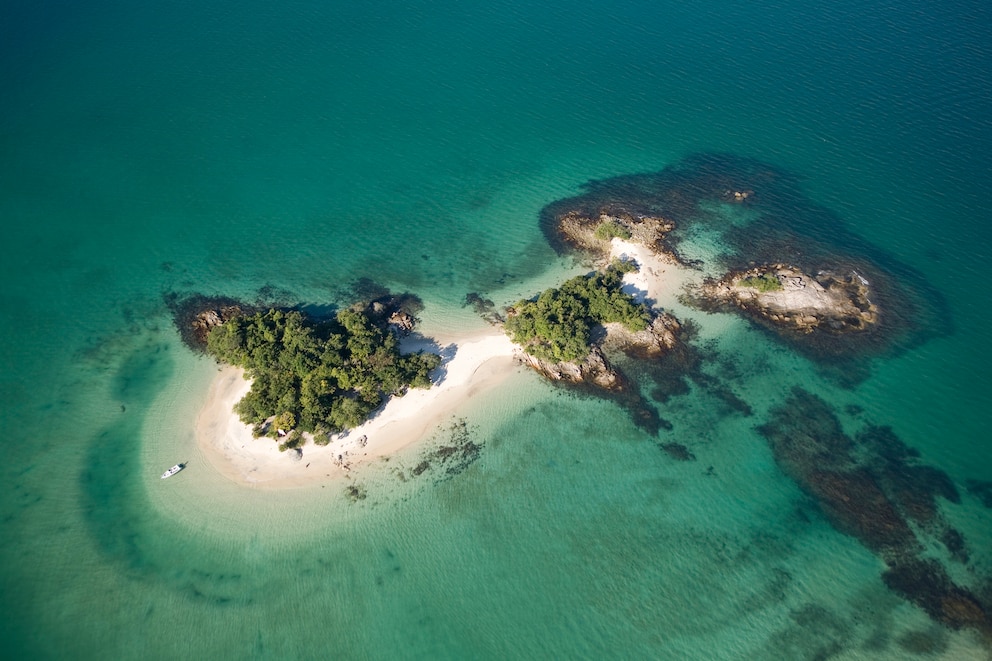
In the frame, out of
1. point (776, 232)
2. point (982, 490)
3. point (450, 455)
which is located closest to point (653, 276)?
point (776, 232)

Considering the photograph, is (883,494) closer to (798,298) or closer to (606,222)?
(798,298)

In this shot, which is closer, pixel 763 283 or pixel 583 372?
pixel 583 372

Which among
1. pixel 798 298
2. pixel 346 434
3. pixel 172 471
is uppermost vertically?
pixel 172 471

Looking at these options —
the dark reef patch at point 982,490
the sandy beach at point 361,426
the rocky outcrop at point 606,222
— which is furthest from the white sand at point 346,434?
the dark reef patch at point 982,490

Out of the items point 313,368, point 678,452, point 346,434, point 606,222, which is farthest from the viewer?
point 606,222

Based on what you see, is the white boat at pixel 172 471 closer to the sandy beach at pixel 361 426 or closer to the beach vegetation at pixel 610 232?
the sandy beach at pixel 361 426

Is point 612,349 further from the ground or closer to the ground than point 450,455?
further from the ground
